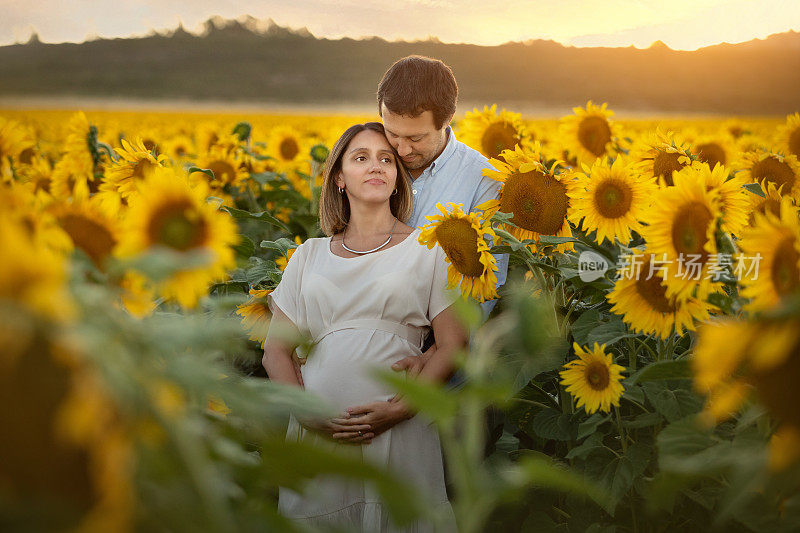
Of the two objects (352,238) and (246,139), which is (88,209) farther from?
(246,139)

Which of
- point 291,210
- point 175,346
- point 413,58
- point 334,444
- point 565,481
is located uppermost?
point 413,58

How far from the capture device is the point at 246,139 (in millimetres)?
4590

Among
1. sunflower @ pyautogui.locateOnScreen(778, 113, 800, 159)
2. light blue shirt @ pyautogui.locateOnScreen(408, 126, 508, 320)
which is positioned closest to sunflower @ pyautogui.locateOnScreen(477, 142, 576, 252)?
light blue shirt @ pyautogui.locateOnScreen(408, 126, 508, 320)

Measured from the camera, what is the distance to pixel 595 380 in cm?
188

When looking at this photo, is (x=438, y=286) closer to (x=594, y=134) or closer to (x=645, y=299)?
(x=645, y=299)

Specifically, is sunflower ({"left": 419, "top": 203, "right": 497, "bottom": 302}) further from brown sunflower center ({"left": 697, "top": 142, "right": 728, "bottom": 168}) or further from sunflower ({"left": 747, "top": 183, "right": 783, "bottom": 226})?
brown sunflower center ({"left": 697, "top": 142, "right": 728, "bottom": 168})

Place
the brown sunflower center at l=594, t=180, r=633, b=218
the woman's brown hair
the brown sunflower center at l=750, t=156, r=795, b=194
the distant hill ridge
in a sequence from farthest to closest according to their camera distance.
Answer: the distant hill ridge < the woman's brown hair < the brown sunflower center at l=750, t=156, r=795, b=194 < the brown sunflower center at l=594, t=180, r=633, b=218

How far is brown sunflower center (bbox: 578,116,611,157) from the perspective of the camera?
3419 millimetres

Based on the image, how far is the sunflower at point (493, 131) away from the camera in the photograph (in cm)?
330

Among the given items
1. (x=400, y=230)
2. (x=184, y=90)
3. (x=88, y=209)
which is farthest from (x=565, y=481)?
(x=184, y=90)

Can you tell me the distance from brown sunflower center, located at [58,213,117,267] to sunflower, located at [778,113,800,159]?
10.2 ft

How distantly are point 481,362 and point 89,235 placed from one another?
2.04 ft

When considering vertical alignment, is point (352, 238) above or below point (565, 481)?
below

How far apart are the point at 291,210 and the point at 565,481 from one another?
4091 mm
